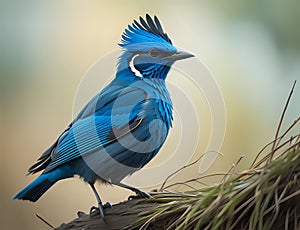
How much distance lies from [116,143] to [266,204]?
0.57 meters

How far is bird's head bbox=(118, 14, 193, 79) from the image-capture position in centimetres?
161

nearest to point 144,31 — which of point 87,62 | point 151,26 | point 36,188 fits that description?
point 151,26

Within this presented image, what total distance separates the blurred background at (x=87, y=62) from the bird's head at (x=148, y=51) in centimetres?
60

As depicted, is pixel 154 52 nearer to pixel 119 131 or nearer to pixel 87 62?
pixel 119 131

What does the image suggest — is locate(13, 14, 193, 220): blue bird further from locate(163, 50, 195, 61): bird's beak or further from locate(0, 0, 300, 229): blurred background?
locate(0, 0, 300, 229): blurred background

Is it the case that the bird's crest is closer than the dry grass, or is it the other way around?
the dry grass

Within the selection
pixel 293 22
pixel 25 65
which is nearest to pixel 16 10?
pixel 25 65

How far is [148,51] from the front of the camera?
64.1 inches

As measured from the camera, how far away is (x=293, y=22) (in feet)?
7.80

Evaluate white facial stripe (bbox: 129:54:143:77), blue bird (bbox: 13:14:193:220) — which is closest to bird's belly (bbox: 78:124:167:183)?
blue bird (bbox: 13:14:193:220)

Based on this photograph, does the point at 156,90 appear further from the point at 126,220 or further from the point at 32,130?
the point at 32,130

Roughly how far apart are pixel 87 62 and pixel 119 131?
836 millimetres

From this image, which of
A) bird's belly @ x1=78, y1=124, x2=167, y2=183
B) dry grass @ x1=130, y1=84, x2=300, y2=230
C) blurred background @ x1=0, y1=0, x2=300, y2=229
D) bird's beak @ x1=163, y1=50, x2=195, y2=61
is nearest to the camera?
dry grass @ x1=130, y1=84, x2=300, y2=230

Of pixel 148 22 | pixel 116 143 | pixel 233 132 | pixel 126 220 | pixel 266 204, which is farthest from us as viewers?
pixel 233 132
